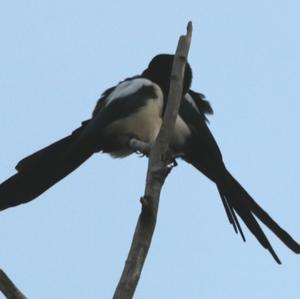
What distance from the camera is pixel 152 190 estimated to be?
7.93ft

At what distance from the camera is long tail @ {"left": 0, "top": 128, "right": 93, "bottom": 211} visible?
3558 mm

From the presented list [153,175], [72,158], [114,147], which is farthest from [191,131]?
[153,175]

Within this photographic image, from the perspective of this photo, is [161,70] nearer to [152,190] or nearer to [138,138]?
[138,138]

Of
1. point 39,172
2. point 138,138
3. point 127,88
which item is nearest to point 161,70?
point 127,88

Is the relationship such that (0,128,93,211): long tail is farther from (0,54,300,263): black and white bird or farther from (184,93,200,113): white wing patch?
(184,93,200,113): white wing patch

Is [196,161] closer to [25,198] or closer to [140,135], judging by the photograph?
[140,135]

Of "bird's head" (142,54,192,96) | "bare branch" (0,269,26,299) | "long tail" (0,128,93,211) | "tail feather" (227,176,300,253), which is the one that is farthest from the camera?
"bird's head" (142,54,192,96)

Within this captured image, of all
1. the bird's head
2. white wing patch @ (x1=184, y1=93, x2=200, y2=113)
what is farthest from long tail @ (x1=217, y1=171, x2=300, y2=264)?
the bird's head

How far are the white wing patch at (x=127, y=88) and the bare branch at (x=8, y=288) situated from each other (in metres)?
2.13

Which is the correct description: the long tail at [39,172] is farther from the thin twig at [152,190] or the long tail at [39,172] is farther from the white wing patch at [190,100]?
the thin twig at [152,190]

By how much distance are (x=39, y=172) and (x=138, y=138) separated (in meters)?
0.56

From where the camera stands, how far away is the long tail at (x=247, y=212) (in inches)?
130

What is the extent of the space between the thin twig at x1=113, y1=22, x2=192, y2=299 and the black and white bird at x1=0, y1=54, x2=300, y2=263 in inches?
37.3

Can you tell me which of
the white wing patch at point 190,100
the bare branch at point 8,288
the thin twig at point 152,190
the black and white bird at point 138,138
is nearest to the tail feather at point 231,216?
the black and white bird at point 138,138
